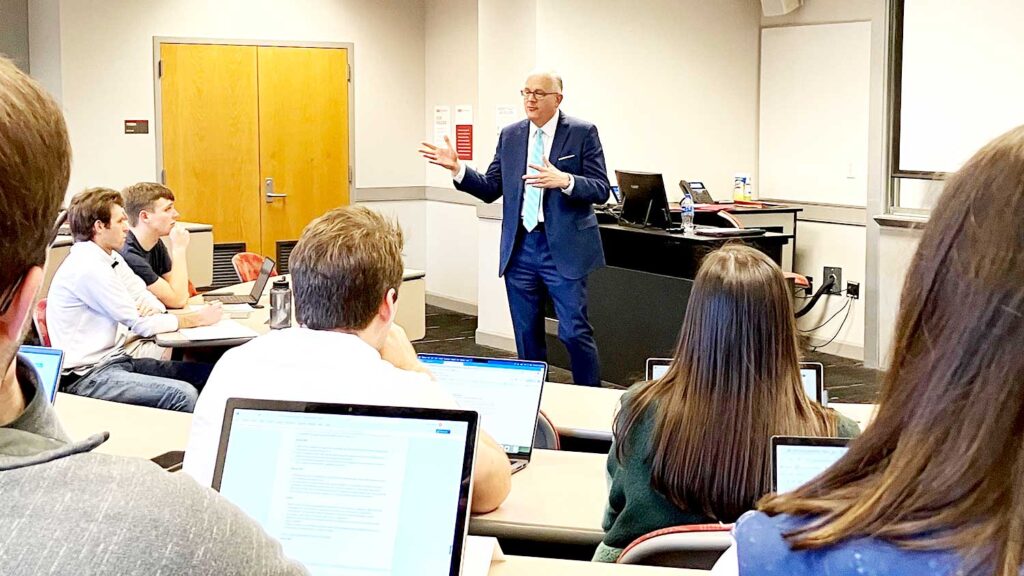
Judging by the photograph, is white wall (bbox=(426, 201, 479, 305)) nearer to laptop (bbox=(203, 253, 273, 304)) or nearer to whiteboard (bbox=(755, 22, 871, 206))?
whiteboard (bbox=(755, 22, 871, 206))

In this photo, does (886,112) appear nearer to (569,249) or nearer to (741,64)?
(741,64)

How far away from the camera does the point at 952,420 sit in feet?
3.11

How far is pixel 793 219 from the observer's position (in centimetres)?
773

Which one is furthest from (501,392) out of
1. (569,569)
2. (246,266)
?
(246,266)

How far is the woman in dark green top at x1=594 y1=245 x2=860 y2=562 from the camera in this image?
209 cm

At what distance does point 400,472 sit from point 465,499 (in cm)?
10

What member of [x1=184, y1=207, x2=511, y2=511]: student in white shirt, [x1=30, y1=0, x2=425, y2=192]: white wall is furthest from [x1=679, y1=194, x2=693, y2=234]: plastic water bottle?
[x1=184, y1=207, x2=511, y2=511]: student in white shirt

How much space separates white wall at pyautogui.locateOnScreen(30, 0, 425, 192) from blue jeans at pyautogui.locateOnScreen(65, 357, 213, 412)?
149 inches

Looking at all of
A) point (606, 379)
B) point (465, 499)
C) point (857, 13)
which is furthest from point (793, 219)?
point (465, 499)

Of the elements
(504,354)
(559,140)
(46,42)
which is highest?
(46,42)

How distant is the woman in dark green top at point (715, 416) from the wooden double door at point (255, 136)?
23.0 ft

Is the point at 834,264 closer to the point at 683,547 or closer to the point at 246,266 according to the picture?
the point at 246,266

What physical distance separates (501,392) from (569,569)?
89 cm

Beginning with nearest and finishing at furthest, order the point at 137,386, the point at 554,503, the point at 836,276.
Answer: the point at 554,503 < the point at 137,386 < the point at 836,276
